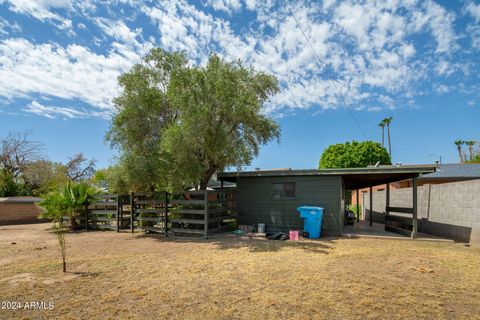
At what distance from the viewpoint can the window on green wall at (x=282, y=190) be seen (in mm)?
10617

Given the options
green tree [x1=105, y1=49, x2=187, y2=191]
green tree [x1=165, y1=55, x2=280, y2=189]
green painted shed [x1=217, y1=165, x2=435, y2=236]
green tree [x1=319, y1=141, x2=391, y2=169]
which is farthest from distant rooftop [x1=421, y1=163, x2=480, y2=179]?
green tree [x1=105, y1=49, x2=187, y2=191]

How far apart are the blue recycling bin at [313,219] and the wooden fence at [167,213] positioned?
115 inches

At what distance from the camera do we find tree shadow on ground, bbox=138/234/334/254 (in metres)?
7.58

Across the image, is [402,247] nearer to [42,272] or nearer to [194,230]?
[194,230]

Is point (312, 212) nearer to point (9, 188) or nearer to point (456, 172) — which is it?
point (456, 172)

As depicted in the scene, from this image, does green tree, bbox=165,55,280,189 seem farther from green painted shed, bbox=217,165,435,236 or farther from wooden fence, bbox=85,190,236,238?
green painted shed, bbox=217,165,435,236

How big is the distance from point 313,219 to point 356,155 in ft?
57.0

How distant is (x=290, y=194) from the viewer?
10641 mm

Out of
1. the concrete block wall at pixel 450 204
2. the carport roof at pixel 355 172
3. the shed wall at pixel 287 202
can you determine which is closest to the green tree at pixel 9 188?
the carport roof at pixel 355 172

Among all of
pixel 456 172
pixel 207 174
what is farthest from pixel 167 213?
pixel 456 172

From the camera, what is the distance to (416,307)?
3.67 m

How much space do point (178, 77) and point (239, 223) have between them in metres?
5.74

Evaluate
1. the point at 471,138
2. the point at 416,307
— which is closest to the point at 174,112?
the point at 416,307

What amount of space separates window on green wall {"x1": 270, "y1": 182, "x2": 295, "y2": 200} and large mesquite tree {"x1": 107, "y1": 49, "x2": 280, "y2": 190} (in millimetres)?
1533
